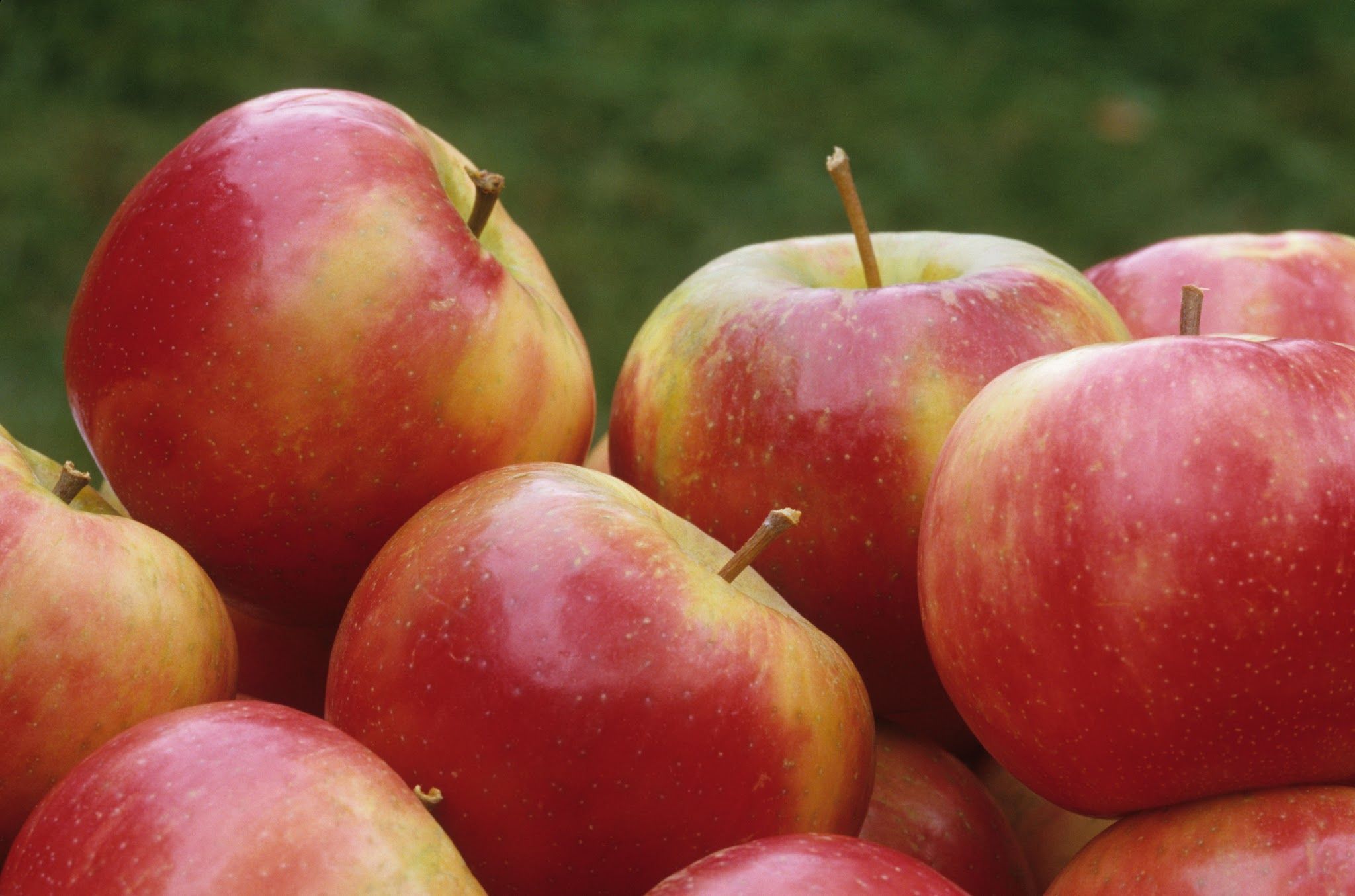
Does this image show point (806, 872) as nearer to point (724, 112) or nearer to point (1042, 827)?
point (1042, 827)

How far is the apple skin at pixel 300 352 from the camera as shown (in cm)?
100

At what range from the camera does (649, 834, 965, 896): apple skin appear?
2.31 feet

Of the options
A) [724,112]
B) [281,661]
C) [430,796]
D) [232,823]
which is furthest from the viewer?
[724,112]

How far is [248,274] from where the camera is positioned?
1.00m

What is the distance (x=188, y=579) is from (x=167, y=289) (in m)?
0.22

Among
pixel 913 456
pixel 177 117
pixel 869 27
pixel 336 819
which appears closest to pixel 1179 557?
pixel 913 456

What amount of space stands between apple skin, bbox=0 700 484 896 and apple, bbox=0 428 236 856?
0.09 metres

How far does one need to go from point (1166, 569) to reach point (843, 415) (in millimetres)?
304

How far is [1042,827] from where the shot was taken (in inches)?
43.8

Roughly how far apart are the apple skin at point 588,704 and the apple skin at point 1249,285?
1.94 feet

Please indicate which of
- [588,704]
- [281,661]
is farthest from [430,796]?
[281,661]

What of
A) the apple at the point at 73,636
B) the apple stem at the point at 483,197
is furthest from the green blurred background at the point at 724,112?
the apple at the point at 73,636

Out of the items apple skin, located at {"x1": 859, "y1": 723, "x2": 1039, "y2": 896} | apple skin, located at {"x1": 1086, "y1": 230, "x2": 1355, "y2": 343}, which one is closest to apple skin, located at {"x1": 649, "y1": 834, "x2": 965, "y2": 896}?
apple skin, located at {"x1": 859, "y1": 723, "x2": 1039, "y2": 896}

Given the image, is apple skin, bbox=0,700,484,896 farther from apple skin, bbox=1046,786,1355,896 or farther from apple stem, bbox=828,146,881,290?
apple stem, bbox=828,146,881,290
